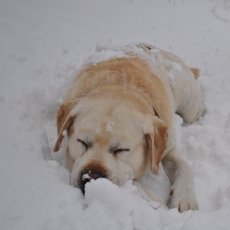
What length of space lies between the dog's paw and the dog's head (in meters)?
0.28

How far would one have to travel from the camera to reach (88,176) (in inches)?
121

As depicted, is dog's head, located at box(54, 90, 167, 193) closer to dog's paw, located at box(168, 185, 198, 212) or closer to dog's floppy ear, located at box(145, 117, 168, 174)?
dog's floppy ear, located at box(145, 117, 168, 174)

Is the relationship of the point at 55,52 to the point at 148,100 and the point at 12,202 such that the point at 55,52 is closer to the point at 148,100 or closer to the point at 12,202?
the point at 148,100

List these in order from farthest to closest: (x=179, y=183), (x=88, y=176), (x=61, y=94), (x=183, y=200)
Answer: (x=61, y=94) → (x=179, y=183) → (x=183, y=200) → (x=88, y=176)

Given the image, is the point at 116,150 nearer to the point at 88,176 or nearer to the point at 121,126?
the point at 121,126

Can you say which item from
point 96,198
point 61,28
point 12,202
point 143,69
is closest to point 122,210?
point 96,198

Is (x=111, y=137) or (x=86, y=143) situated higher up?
(x=111, y=137)

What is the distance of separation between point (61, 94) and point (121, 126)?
157 centimetres

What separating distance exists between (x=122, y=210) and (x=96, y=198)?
0.60 ft

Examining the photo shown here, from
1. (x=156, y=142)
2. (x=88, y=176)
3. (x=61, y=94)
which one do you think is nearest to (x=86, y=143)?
(x=88, y=176)

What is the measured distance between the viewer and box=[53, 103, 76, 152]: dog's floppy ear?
11.6 ft

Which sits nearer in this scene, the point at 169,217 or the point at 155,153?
the point at 169,217

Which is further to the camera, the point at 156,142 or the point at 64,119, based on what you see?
the point at 64,119

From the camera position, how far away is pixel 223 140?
439 cm
